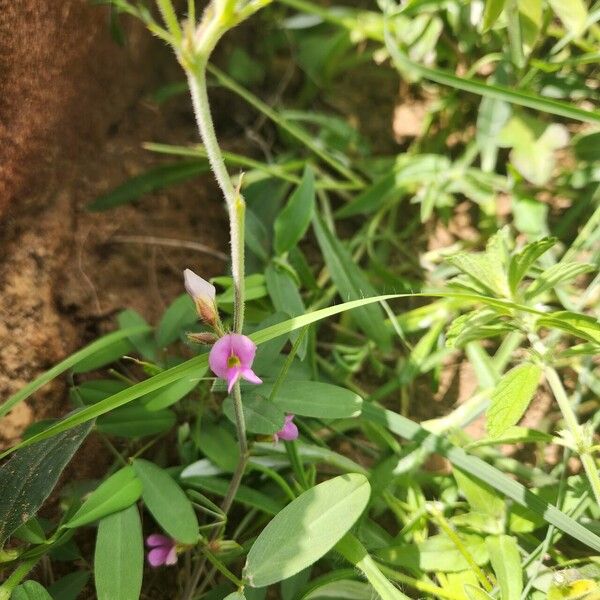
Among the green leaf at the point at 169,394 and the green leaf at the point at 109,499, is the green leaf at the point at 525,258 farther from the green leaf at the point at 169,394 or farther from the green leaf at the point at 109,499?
the green leaf at the point at 109,499

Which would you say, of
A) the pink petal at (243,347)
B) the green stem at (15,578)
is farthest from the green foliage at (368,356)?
the pink petal at (243,347)

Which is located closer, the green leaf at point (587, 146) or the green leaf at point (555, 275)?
the green leaf at point (555, 275)


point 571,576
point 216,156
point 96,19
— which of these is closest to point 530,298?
point 571,576

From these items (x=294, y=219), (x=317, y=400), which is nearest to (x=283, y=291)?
(x=294, y=219)

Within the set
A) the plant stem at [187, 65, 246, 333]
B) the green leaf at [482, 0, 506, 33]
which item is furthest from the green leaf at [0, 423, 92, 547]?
the green leaf at [482, 0, 506, 33]

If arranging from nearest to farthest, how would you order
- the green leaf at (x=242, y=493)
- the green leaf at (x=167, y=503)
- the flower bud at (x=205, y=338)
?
the flower bud at (x=205, y=338)
the green leaf at (x=167, y=503)
the green leaf at (x=242, y=493)

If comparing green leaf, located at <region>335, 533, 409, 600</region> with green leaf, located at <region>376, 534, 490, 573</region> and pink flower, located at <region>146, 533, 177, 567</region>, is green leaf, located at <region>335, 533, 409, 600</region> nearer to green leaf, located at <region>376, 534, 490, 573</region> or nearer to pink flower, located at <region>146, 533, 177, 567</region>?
green leaf, located at <region>376, 534, 490, 573</region>

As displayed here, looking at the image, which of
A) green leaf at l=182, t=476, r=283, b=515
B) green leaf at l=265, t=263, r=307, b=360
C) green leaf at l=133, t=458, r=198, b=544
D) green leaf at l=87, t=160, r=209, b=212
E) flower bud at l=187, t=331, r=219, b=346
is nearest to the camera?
flower bud at l=187, t=331, r=219, b=346
